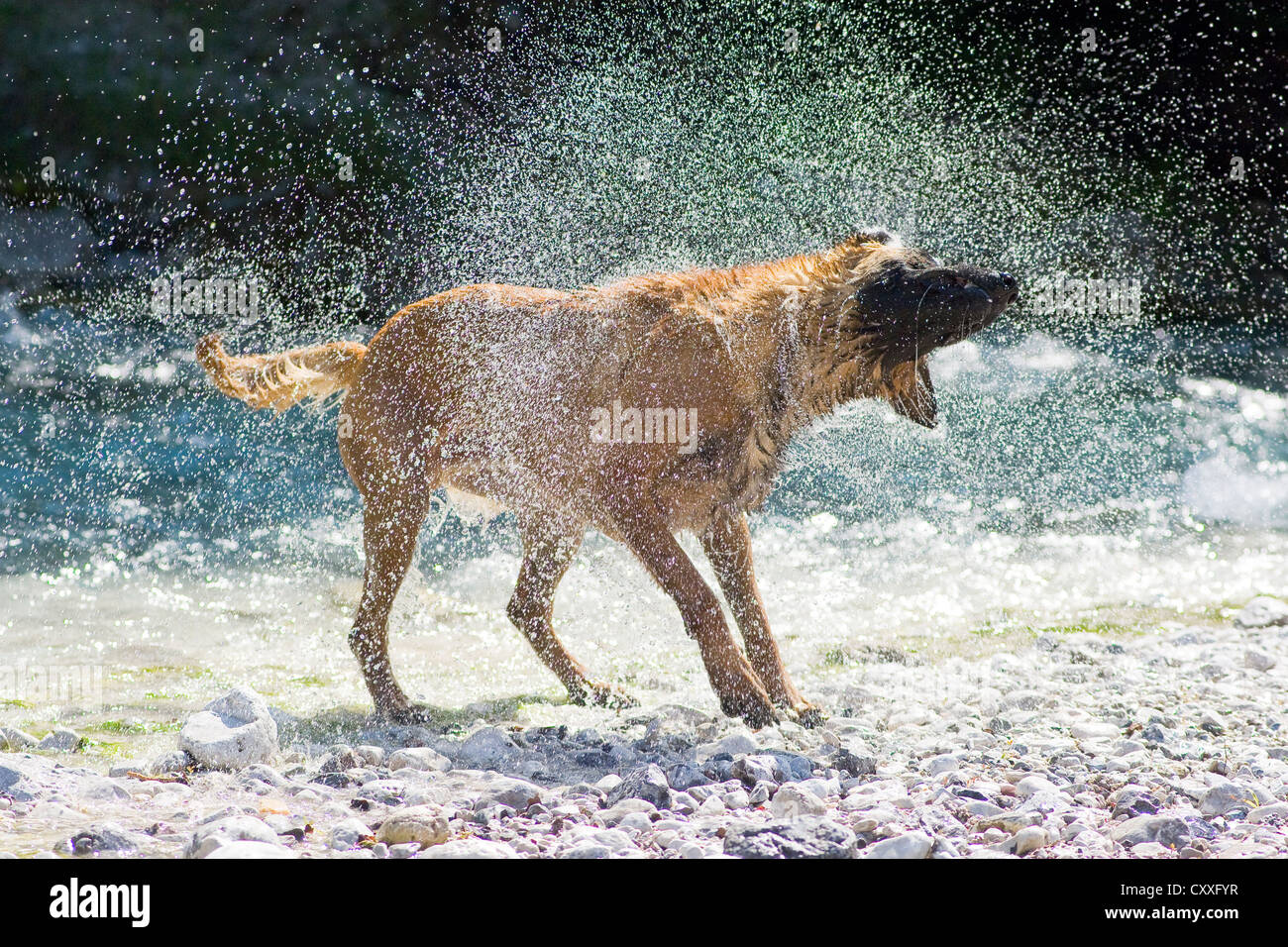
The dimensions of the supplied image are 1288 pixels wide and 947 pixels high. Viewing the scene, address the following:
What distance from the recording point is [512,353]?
4.54 m

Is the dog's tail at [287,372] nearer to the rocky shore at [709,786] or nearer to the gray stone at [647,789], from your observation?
the rocky shore at [709,786]

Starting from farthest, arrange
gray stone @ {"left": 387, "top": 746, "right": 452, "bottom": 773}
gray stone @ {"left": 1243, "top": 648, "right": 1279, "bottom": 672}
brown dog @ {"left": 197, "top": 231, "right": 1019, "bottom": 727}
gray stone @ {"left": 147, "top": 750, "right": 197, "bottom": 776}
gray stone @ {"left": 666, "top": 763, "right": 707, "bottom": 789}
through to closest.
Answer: gray stone @ {"left": 1243, "top": 648, "right": 1279, "bottom": 672} → brown dog @ {"left": 197, "top": 231, "right": 1019, "bottom": 727} → gray stone @ {"left": 387, "top": 746, "right": 452, "bottom": 773} → gray stone @ {"left": 147, "top": 750, "right": 197, "bottom": 776} → gray stone @ {"left": 666, "top": 763, "right": 707, "bottom": 789}

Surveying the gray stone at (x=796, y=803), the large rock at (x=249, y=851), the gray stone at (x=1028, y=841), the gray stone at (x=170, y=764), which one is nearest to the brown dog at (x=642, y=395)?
the gray stone at (x=796, y=803)

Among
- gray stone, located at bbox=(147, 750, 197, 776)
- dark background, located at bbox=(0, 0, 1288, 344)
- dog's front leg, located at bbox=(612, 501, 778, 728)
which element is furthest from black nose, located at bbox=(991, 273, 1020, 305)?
dark background, located at bbox=(0, 0, 1288, 344)

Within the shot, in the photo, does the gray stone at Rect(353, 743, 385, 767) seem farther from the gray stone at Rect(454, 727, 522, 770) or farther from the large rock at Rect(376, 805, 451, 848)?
the large rock at Rect(376, 805, 451, 848)

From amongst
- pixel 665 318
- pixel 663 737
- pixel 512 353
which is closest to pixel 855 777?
pixel 663 737

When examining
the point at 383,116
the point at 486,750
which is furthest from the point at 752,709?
A: the point at 383,116

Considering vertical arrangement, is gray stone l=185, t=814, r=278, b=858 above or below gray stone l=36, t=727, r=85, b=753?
above

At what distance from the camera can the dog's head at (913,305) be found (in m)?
4.04

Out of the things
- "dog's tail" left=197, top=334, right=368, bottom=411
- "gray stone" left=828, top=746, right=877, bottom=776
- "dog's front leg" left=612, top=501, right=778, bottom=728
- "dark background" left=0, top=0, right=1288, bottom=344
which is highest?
"dark background" left=0, top=0, right=1288, bottom=344

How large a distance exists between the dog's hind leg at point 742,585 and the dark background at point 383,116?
678cm

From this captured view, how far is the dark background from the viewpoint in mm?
11805
